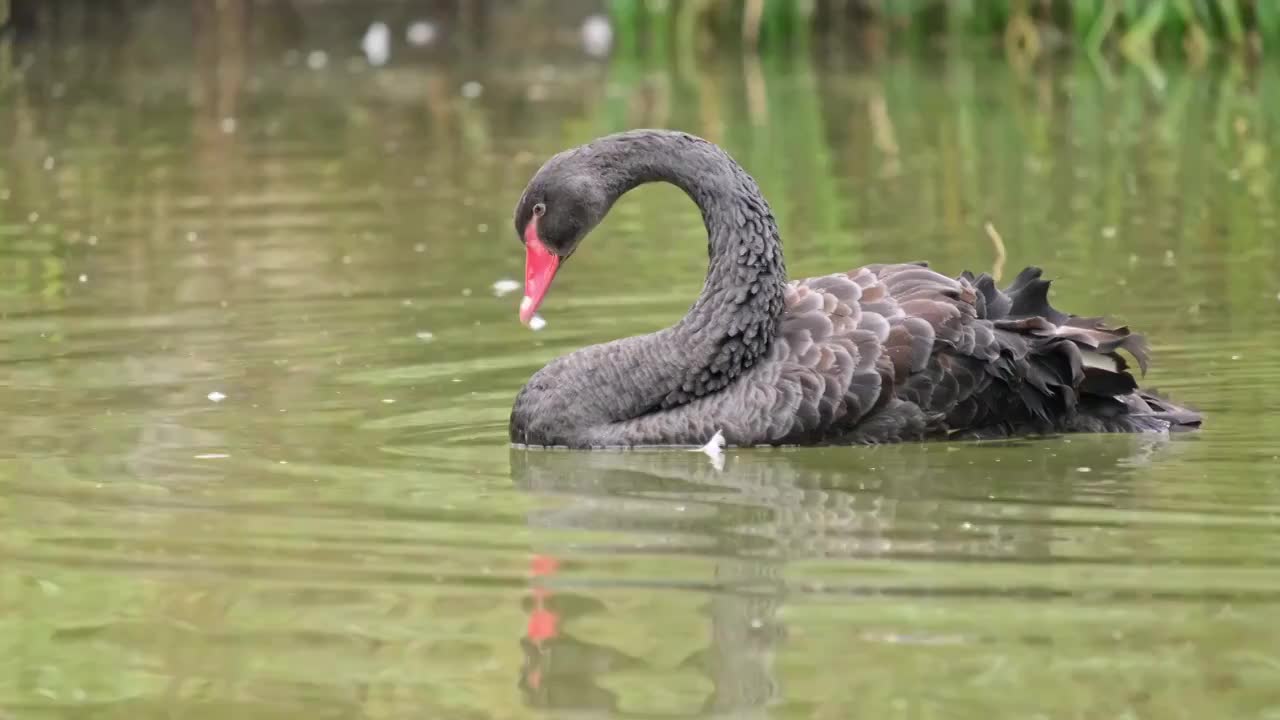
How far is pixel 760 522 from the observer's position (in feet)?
17.3

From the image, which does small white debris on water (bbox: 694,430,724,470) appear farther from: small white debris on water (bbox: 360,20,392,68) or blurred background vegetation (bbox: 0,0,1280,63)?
small white debris on water (bbox: 360,20,392,68)

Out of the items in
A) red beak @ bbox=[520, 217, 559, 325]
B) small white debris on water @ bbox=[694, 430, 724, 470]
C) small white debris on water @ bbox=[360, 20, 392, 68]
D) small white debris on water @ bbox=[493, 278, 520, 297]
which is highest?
small white debris on water @ bbox=[360, 20, 392, 68]

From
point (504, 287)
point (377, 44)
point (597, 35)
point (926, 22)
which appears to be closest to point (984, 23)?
point (926, 22)

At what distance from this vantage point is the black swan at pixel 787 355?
20.3 feet

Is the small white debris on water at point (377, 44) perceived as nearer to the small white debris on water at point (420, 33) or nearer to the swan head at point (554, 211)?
the small white debris on water at point (420, 33)

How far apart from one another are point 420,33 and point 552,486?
18.0 metres

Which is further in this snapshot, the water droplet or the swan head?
the water droplet

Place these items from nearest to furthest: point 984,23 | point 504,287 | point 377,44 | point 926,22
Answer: point 504,287
point 984,23
point 926,22
point 377,44

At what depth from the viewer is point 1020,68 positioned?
18188mm

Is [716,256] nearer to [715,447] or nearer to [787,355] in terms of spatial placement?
[787,355]

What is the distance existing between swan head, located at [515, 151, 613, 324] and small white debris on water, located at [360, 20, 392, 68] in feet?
46.4

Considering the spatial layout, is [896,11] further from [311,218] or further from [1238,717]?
[1238,717]

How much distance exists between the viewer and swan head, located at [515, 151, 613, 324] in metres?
6.36

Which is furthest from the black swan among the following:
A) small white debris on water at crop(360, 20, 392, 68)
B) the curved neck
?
small white debris on water at crop(360, 20, 392, 68)
